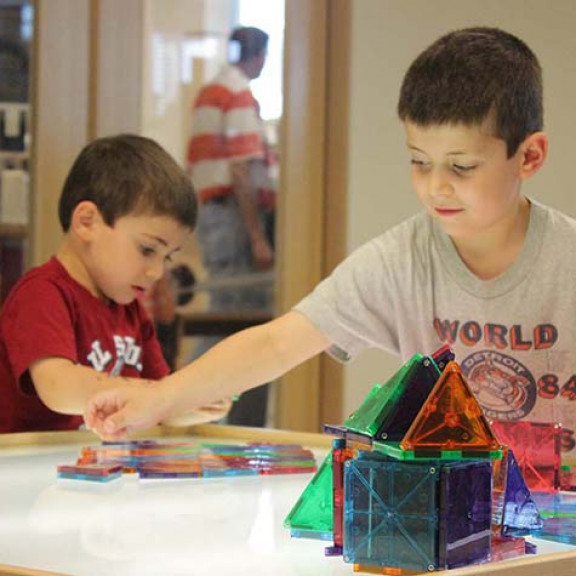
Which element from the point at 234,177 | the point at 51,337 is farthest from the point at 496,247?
the point at 234,177

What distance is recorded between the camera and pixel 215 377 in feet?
4.62

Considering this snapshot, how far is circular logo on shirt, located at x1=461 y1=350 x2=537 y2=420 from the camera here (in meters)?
1.42

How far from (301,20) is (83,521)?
7.64 feet

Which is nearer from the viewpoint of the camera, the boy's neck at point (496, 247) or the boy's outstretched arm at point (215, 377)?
the boy's outstretched arm at point (215, 377)

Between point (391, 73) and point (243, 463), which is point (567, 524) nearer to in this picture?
point (243, 463)

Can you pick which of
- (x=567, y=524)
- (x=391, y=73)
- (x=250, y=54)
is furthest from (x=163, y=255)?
(x=250, y=54)

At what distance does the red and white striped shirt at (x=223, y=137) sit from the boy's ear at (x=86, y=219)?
155cm

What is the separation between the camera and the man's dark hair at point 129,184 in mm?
1852

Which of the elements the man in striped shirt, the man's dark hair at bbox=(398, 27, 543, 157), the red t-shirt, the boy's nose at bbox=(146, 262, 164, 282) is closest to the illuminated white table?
the red t-shirt

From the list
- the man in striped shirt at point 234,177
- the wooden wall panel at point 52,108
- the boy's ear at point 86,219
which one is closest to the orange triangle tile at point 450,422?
the boy's ear at point 86,219

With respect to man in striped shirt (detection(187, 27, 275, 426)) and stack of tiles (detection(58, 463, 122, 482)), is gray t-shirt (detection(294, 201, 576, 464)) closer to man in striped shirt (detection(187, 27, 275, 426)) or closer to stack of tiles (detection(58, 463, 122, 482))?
stack of tiles (detection(58, 463, 122, 482))

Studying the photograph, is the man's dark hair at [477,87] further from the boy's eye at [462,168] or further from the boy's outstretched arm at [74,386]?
the boy's outstretched arm at [74,386]

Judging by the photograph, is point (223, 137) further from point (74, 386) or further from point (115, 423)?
point (115, 423)

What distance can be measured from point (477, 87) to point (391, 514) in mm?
758
